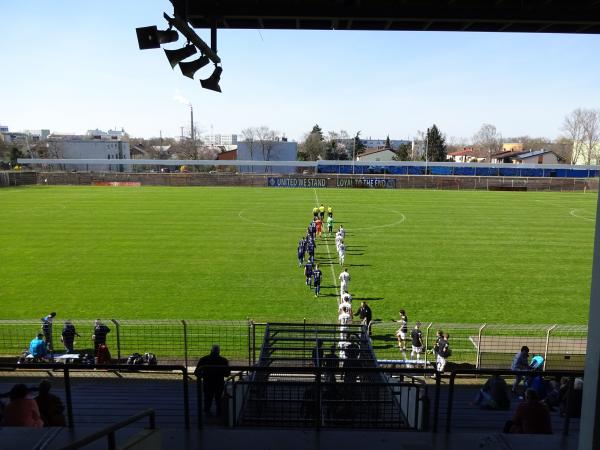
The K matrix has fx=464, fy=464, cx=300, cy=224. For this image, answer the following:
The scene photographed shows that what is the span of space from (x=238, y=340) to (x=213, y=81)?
7289mm

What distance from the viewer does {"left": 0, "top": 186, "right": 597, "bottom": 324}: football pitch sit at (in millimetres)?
14500

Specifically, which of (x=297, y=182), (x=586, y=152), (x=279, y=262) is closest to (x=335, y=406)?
(x=279, y=262)

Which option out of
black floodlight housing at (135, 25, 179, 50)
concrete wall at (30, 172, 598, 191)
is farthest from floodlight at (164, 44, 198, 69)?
concrete wall at (30, 172, 598, 191)

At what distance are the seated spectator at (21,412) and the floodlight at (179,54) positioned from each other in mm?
4037

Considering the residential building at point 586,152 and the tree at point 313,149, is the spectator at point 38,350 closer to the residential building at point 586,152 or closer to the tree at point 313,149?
the tree at point 313,149

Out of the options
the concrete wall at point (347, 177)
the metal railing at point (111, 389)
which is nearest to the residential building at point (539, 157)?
the concrete wall at point (347, 177)

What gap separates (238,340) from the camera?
1181 cm

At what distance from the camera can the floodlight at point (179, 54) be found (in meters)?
5.73

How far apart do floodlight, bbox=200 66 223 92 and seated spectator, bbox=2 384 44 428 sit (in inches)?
168

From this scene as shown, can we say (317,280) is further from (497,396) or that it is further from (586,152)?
(586,152)

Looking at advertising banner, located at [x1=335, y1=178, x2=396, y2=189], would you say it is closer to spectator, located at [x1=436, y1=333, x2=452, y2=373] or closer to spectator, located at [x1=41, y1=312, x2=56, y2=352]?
spectator, located at [x1=436, y1=333, x2=452, y2=373]

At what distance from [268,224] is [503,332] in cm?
1867

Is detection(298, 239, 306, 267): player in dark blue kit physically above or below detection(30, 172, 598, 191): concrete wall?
below

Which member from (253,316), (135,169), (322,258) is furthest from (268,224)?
(135,169)
